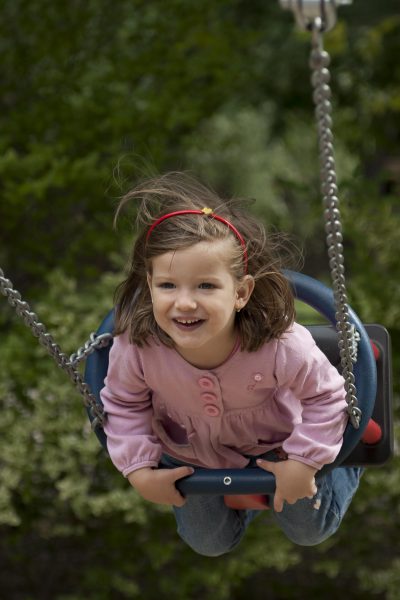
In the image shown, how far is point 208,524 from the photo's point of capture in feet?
7.34

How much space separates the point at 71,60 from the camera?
4.68m

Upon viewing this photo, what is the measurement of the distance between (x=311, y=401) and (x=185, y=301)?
0.33 metres

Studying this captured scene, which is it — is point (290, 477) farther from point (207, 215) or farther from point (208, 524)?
point (207, 215)

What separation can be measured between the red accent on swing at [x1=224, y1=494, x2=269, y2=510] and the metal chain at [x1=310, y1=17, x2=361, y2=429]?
360 millimetres

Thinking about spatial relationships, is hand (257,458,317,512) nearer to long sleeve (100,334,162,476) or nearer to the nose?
long sleeve (100,334,162,476)

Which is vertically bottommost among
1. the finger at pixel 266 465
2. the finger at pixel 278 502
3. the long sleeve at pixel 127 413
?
the finger at pixel 278 502

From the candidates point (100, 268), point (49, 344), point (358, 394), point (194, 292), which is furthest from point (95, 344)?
point (100, 268)

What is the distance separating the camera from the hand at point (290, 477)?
193 centimetres

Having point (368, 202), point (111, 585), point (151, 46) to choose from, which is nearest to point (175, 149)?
point (151, 46)

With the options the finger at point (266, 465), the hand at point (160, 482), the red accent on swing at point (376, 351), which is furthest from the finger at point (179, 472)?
the red accent on swing at point (376, 351)

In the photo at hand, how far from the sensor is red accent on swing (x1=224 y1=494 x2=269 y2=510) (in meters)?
2.24

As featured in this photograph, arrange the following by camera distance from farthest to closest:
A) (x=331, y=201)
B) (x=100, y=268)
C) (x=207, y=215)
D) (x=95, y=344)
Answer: (x=100, y=268), (x=95, y=344), (x=207, y=215), (x=331, y=201)

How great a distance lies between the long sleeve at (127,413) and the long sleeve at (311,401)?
0.26m

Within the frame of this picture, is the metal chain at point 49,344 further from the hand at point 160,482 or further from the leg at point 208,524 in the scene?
the leg at point 208,524
